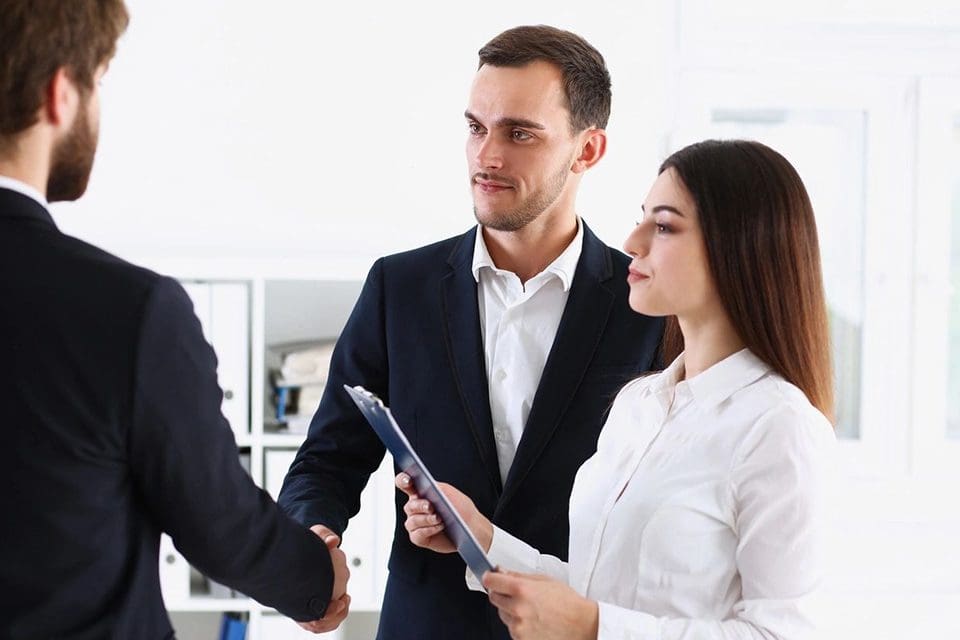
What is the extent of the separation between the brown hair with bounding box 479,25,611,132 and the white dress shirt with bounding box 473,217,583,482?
248mm

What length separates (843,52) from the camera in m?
3.62

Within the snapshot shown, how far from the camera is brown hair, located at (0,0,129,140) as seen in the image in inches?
41.4

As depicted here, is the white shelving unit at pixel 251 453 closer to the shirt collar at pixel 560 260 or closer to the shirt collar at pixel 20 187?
the shirt collar at pixel 560 260

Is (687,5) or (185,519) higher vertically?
(687,5)

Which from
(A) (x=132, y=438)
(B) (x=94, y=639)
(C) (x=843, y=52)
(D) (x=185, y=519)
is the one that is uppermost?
(C) (x=843, y=52)

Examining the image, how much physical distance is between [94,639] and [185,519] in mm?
154

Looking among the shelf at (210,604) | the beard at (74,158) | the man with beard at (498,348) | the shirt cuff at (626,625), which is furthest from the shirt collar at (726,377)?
the shelf at (210,604)

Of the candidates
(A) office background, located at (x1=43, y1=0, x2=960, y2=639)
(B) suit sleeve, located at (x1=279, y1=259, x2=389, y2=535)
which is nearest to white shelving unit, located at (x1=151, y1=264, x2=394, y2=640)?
(A) office background, located at (x1=43, y1=0, x2=960, y2=639)

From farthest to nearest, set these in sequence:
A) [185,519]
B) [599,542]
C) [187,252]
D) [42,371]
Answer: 1. [187,252]
2. [599,542]
3. [185,519]
4. [42,371]

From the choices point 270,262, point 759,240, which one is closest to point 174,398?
point 759,240

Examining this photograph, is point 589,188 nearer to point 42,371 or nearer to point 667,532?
point 667,532

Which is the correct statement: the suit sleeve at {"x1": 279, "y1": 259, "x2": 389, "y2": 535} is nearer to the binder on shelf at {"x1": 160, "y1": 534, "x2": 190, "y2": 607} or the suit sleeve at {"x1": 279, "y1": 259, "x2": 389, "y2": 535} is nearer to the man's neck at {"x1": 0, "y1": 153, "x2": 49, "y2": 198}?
the man's neck at {"x1": 0, "y1": 153, "x2": 49, "y2": 198}

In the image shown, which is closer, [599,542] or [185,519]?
[185,519]

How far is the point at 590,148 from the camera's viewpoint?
6.81 ft
